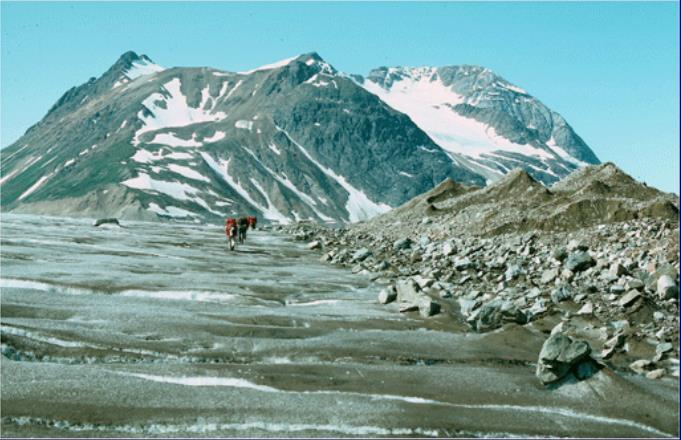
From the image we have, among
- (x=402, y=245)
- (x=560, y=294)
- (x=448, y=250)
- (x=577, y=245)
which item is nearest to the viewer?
(x=560, y=294)

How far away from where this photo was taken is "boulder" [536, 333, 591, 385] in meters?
12.6

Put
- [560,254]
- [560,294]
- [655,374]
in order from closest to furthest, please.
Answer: [655,374] < [560,294] < [560,254]

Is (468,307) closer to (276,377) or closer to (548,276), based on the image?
(548,276)

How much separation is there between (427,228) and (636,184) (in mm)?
19477

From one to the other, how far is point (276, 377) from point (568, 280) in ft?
50.6

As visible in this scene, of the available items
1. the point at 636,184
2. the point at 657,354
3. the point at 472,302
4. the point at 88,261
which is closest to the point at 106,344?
the point at 472,302

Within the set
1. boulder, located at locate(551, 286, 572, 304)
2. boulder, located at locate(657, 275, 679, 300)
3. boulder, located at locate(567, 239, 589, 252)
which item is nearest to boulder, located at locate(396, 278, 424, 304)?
boulder, located at locate(551, 286, 572, 304)

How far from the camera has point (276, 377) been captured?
41.0 feet

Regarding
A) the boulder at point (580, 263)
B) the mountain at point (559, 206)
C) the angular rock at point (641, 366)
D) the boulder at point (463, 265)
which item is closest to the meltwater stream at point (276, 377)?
the angular rock at point (641, 366)

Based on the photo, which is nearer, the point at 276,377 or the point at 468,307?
the point at 276,377

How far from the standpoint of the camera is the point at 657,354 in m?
15.2

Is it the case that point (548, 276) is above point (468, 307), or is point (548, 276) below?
above

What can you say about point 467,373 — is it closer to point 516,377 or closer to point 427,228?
point 516,377

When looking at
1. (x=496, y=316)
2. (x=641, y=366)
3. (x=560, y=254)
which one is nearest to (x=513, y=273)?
(x=560, y=254)
